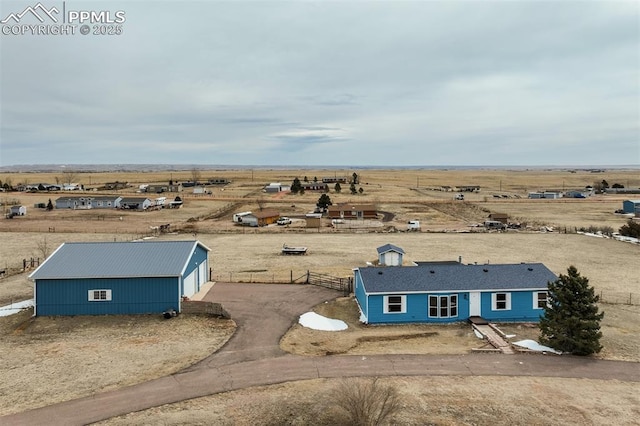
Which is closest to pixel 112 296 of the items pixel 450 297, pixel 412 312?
pixel 412 312

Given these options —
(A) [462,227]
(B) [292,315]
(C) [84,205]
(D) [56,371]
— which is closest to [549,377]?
(B) [292,315]

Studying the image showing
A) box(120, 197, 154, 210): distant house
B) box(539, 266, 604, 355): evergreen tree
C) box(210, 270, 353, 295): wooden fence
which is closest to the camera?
box(539, 266, 604, 355): evergreen tree

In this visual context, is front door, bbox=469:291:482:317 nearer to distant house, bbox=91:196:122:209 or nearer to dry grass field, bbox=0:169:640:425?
dry grass field, bbox=0:169:640:425

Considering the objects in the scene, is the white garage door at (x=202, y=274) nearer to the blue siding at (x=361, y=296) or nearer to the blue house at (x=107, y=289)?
the blue house at (x=107, y=289)

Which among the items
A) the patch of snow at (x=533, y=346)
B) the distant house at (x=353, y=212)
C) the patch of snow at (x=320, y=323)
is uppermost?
the distant house at (x=353, y=212)

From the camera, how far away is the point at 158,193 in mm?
129375

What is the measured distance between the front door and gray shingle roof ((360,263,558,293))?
1.29 feet

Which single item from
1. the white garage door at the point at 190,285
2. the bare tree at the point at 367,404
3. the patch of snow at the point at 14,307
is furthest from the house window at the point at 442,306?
the patch of snow at the point at 14,307

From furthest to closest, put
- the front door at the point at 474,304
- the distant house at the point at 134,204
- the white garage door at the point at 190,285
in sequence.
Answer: the distant house at the point at 134,204 → the white garage door at the point at 190,285 → the front door at the point at 474,304

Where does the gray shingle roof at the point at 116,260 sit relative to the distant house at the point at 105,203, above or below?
below

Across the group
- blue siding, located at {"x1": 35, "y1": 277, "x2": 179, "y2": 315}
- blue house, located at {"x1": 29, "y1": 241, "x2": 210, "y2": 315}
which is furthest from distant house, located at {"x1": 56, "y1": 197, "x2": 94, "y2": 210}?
blue siding, located at {"x1": 35, "y1": 277, "x2": 179, "y2": 315}

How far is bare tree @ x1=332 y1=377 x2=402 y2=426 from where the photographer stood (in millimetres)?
16122

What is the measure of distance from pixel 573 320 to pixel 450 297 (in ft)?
23.4

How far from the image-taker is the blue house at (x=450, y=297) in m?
28.6
